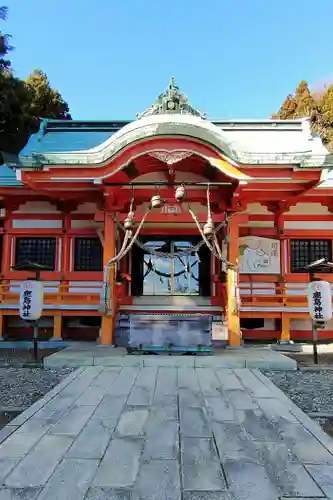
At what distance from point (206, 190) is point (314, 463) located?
6.59 metres

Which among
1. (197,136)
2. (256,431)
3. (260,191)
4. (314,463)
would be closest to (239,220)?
(260,191)

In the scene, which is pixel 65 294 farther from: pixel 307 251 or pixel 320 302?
pixel 307 251

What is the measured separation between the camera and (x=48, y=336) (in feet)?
31.9

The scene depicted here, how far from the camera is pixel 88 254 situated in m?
9.91

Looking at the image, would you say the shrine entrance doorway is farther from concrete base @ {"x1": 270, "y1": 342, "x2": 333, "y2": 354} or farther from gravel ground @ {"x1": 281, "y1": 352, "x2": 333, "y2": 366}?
gravel ground @ {"x1": 281, "y1": 352, "x2": 333, "y2": 366}

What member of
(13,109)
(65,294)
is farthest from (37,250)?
(13,109)

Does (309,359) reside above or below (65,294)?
below

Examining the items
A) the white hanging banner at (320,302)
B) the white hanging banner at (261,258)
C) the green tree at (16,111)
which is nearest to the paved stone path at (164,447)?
the white hanging banner at (320,302)

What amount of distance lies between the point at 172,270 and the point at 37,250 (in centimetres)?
378

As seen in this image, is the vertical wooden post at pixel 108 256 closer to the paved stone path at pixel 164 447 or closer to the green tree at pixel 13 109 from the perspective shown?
the paved stone path at pixel 164 447

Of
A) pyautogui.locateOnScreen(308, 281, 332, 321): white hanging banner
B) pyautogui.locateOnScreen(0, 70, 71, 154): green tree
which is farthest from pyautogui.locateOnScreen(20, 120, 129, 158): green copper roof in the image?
pyautogui.locateOnScreen(308, 281, 332, 321): white hanging banner

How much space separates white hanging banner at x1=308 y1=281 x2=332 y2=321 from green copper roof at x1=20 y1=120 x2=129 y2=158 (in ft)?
23.9

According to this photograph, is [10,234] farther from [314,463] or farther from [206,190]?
[314,463]

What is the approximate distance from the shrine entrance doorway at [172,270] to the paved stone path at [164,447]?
17.5 ft
